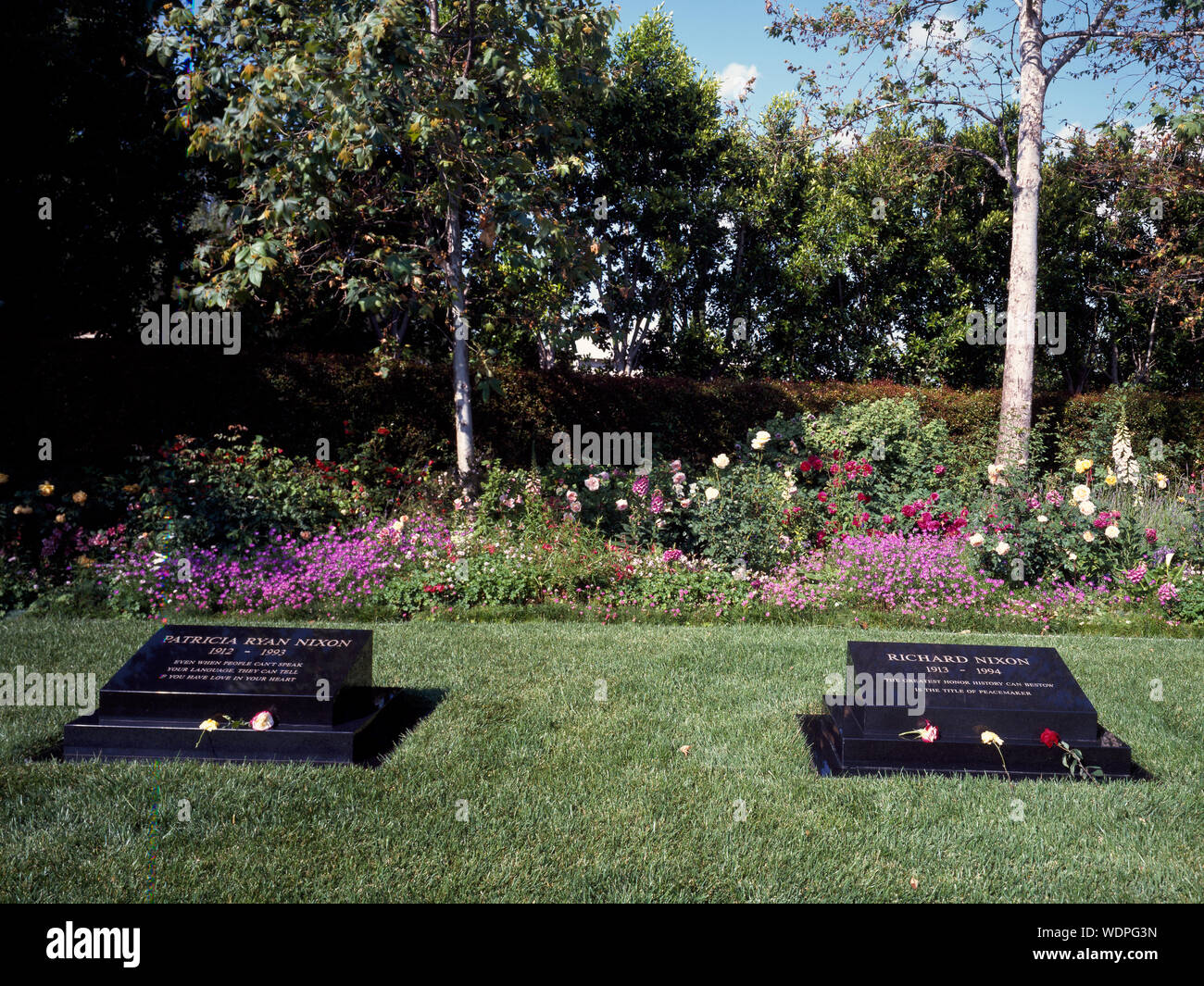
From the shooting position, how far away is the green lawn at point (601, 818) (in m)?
2.80

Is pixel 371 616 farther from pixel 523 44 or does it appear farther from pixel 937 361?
pixel 937 361

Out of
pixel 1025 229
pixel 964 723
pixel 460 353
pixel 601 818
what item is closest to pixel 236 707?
pixel 601 818

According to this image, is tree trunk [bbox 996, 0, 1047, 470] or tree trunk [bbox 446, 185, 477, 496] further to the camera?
tree trunk [bbox 996, 0, 1047, 470]

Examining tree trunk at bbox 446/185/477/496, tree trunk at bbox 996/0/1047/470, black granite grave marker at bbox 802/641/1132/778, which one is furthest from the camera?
tree trunk at bbox 996/0/1047/470

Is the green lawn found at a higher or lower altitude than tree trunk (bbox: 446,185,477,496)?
lower

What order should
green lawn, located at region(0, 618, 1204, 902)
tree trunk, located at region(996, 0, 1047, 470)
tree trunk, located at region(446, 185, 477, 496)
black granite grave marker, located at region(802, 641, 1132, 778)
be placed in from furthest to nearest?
tree trunk, located at region(996, 0, 1047, 470) < tree trunk, located at region(446, 185, 477, 496) < black granite grave marker, located at region(802, 641, 1132, 778) < green lawn, located at region(0, 618, 1204, 902)

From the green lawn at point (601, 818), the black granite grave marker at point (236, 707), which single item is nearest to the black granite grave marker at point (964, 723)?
the green lawn at point (601, 818)

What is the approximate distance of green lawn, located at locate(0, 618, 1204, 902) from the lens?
9.20 ft

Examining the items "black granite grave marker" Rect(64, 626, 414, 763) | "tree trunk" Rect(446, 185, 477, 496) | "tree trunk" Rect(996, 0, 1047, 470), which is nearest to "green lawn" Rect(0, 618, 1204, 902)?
"black granite grave marker" Rect(64, 626, 414, 763)

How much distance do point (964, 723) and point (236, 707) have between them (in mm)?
3597

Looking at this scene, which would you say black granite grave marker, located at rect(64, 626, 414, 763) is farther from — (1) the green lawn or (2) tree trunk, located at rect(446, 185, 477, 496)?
(2) tree trunk, located at rect(446, 185, 477, 496)

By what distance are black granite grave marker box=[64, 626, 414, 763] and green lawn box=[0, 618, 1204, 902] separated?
0.45 feet

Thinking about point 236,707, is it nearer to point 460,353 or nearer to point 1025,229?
point 460,353

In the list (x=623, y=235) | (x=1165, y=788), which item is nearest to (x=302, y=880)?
(x=1165, y=788)
